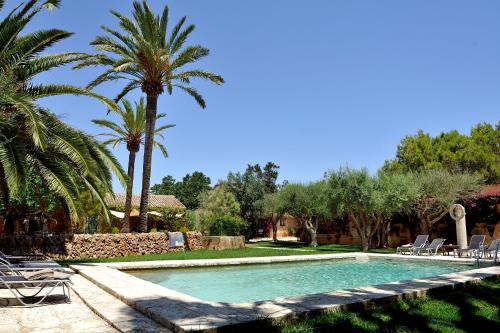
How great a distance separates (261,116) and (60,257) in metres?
15.8

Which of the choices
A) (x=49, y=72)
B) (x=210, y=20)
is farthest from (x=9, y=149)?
(x=210, y=20)

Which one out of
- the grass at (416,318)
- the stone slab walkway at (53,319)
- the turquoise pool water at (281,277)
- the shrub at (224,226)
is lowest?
the turquoise pool water at (281,277)

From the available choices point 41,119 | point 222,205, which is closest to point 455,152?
point 222,205

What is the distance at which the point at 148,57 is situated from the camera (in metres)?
19.1

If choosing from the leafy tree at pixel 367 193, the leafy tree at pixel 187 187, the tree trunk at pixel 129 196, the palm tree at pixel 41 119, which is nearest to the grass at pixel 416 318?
the palm tree at pixel 41 119

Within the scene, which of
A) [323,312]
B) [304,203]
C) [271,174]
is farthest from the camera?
[271,174]

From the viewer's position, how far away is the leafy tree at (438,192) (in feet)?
77.4

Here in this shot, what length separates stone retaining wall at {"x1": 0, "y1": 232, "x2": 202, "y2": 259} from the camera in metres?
15.9

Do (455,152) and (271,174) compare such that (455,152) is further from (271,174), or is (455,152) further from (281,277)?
(281,277)

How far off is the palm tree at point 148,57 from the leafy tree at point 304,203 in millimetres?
10967

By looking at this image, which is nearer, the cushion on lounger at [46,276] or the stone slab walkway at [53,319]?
the stone slab walkway at [53,319]

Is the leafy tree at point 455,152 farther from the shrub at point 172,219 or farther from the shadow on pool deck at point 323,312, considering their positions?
the shadow on pool deck at point 323,312

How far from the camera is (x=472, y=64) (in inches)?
738

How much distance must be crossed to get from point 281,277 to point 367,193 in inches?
387
